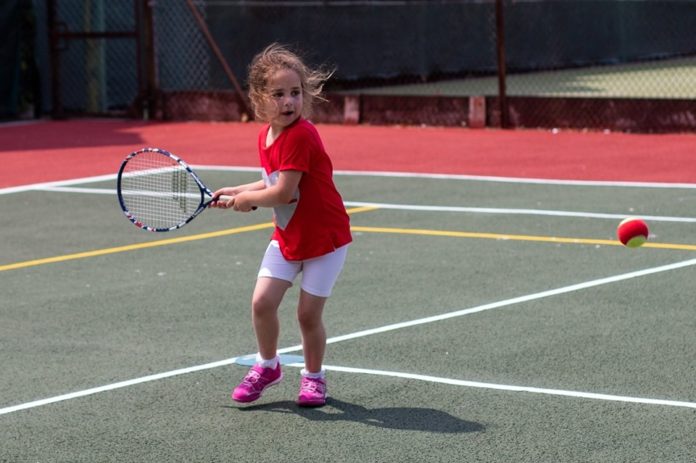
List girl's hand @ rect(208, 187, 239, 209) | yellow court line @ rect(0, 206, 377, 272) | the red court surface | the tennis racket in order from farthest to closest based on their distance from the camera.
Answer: the red court surface, yellow court line @ rect(0, 206, 377, 272), the tennis racket, girl's hand @ rect(208, 187, 239, 209)

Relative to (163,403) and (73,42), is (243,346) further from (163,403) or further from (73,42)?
(73,42)

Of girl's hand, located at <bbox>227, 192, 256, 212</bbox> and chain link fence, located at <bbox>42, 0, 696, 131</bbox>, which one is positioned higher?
chain link fence, located at <bbox>42, 0, 696, 131</bbox>

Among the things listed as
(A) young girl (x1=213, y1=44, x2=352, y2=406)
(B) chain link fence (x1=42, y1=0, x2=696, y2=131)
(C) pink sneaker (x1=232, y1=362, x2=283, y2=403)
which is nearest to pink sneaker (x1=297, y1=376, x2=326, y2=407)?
(A) young girl (x1=213, y1=44, x2=352, y2=406)

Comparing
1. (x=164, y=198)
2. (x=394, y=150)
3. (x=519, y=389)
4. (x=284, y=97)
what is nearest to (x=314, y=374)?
(x=519, y=389)

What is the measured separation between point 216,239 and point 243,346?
12.1ft

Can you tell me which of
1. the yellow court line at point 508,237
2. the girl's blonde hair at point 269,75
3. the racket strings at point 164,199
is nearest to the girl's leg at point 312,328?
the racket strings at point 164,199

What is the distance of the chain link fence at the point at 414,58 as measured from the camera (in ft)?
65.1

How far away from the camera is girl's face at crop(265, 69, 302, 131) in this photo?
20.1 ft

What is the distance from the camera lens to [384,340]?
7.66 m

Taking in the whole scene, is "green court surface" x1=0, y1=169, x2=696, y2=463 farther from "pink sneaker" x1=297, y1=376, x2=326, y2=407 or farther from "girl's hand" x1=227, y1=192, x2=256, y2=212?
"girl's hand" x1=227, y1=192, x2=256, y2=212

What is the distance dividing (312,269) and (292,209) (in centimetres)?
29

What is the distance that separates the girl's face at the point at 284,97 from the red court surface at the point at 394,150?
8.64 metres

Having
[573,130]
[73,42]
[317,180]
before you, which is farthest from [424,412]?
[73,42]

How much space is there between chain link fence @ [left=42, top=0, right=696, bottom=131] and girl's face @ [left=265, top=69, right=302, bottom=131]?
11.4 metres
